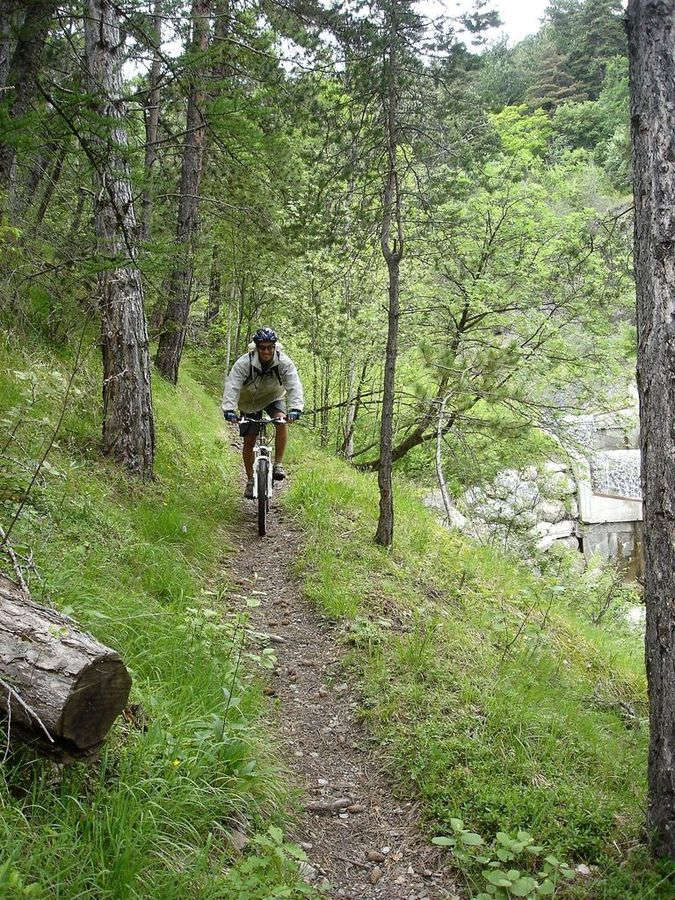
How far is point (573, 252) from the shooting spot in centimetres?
480

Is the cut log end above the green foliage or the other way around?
above

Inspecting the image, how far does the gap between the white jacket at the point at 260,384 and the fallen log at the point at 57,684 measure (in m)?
4.74

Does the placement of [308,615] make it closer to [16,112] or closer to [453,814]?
[453,814]

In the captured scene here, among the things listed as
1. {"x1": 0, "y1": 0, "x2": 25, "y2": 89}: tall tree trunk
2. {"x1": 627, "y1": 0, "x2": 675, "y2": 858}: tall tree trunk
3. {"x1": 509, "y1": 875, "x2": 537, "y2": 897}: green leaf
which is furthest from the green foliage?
{"x1": 0, "y1": 0, "x2": 25, "y2": 89}: tall tree trunk

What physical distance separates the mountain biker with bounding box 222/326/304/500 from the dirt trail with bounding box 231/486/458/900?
2427mm

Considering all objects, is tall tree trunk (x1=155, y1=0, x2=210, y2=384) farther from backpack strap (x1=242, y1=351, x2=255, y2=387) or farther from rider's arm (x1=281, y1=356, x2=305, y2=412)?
rider's arm (x1=281, y1=356, x2=305, y2=412)

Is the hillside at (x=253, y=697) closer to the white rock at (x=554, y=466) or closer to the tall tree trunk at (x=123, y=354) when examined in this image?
the tall tree trunk at (x=123, y=354)

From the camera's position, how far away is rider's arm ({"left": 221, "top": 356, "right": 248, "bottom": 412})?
7.27 metres

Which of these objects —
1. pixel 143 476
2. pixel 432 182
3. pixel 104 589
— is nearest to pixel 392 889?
pixel 104 589

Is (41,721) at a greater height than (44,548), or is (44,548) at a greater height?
(44,548)

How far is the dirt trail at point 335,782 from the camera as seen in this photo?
3.00 m

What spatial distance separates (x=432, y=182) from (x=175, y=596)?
17.0 ft

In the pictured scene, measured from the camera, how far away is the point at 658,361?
3066mm

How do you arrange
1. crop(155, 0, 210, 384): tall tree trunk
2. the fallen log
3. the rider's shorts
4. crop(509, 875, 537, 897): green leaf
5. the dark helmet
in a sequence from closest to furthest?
the fallen log < crop(509, 875, 537, 897): green leaf < the dark helmet < the rider's shorts < crop(155, 0, 210, 384): tall tree trunk
